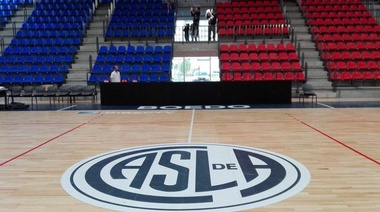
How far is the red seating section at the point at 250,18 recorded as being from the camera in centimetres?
1648

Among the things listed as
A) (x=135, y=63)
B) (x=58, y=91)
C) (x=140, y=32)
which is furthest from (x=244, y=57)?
(x=58, y=91)

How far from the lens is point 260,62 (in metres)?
14.4

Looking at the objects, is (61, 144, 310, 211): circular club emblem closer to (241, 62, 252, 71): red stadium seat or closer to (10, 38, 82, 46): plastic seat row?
(241, 62, 252, 71): red stadium seat

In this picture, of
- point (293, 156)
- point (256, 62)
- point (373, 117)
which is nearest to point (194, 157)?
point (293, 156)

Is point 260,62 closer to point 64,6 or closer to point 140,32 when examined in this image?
point 140,32

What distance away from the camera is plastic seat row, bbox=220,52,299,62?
570 inches

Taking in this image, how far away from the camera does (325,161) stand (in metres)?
4.13

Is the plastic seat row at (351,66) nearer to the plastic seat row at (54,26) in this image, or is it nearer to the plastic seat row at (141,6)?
the plastic seat row at (141,6)

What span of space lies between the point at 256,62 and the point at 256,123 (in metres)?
7.50

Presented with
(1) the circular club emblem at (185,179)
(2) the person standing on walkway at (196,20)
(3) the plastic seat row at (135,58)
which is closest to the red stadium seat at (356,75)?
(2) the person standing on walkway at (196,20)

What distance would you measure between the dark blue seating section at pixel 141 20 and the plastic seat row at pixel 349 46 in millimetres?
6865

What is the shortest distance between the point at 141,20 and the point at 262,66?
6.98 m

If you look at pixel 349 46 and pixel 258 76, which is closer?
pixel 258 76

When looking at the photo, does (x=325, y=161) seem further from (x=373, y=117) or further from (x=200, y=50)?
(x=200, y=50)
